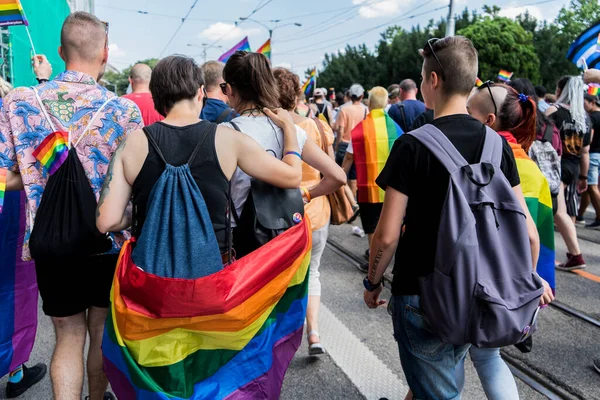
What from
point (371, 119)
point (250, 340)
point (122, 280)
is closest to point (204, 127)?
point (122, 280)

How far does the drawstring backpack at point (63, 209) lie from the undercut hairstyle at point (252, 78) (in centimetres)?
84

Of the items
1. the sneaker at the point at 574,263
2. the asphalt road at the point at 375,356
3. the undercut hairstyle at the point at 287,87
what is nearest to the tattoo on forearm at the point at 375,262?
the asphalt road at the point at 375,356

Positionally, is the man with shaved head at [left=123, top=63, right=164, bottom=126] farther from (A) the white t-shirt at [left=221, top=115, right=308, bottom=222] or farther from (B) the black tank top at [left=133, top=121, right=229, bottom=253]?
(B) the black tank top at [left=133, top=121, right=229, bottom=253]

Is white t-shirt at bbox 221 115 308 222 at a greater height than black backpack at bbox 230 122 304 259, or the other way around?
white t-shirt at bbox 221 115 308 222

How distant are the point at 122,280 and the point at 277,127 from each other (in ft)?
3.39

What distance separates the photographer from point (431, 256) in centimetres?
190

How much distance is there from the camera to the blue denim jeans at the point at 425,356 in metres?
1.95

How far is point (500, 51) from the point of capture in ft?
141

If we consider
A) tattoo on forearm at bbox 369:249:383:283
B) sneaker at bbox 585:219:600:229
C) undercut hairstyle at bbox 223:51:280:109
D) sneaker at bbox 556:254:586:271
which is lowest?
sneaker at bbox 585:219:600:229

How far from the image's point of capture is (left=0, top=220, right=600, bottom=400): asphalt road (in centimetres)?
305

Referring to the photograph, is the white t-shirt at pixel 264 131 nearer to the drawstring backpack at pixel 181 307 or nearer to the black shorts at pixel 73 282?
the drawstring backpack at pixel 181 307

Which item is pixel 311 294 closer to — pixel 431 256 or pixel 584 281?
pixel 431 256

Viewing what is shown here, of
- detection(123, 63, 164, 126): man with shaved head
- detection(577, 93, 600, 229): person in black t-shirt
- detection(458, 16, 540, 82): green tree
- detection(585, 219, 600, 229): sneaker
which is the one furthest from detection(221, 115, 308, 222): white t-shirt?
detection(458, 16, 540, 82): green tree

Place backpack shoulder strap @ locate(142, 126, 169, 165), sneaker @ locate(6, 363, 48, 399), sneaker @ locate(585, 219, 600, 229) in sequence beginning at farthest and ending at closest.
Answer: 1. sneaker @ locate(585, 219, 600, 229)
2. sneaker @ locate(6, 363, 48, 399)
3. backpack shoulder strap @ locate(142, 126, 169, 165)
